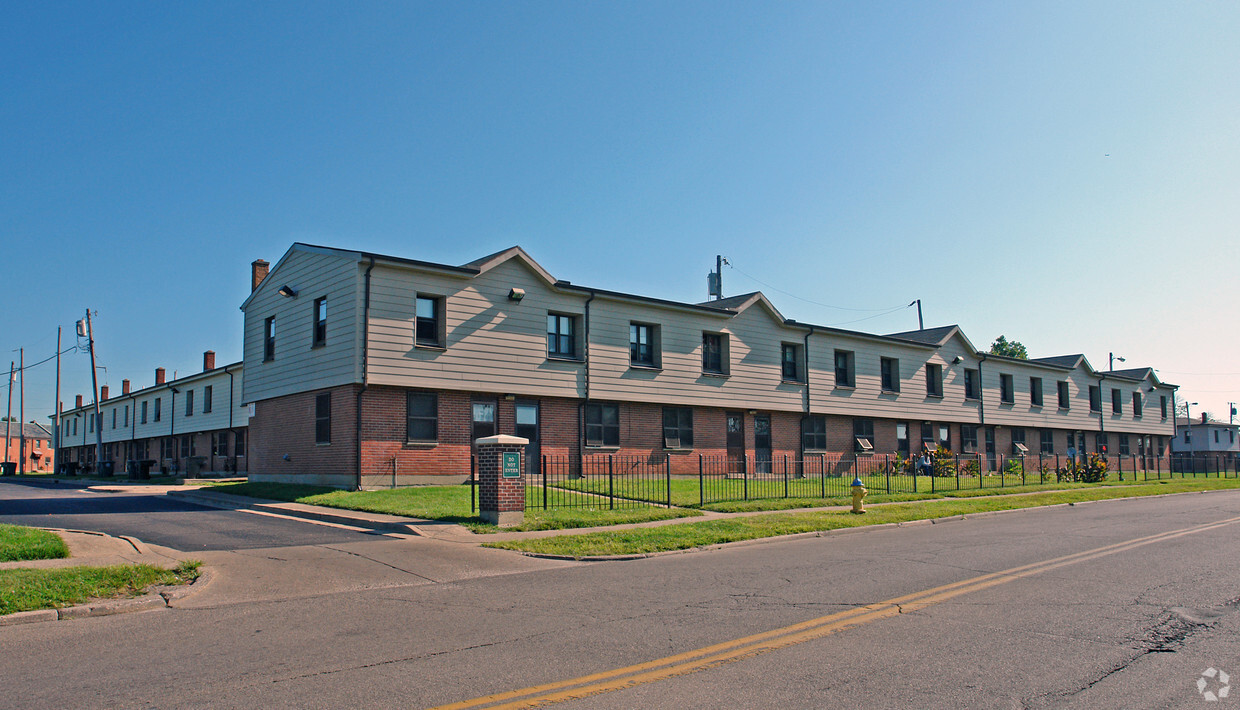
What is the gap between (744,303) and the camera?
3269 cm

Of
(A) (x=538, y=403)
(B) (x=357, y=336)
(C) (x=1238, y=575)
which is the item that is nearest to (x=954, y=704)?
(C) (x=1238, y=575)

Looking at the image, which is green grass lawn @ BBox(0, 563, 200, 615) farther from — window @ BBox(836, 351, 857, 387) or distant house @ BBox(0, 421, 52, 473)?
distant house @ BBox(0, 421, 52, 473)

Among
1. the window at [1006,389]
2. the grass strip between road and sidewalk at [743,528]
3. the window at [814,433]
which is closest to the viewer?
the grass strip between road and sidewalk at [743,528]

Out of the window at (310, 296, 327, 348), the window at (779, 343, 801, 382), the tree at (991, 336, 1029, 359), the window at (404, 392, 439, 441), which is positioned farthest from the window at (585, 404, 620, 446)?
the tree at (991, 336, 1029, 359)

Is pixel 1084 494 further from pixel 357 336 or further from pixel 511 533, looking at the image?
pixel 357 336

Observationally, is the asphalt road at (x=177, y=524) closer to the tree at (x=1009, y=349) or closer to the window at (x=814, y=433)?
the window at (x=814, y=433)

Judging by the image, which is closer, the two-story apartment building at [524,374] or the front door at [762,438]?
the two-story apartment building at [524,374]

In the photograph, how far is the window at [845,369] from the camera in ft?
121

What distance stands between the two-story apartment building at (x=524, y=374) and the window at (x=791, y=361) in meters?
0.08

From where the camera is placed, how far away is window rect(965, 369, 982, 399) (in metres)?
43.1

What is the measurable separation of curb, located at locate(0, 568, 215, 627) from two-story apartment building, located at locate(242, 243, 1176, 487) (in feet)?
44.0

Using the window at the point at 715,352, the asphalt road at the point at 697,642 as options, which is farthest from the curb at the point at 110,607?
the window at the point at 715,352

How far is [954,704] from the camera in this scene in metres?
5.45

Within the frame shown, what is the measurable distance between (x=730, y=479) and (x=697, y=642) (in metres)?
20.6
